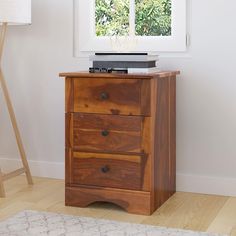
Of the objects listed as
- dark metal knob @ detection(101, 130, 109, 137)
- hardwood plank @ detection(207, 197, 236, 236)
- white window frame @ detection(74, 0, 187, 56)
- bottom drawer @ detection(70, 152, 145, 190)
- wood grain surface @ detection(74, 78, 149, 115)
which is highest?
white window frame @ detection(74, 0, 187, 56)

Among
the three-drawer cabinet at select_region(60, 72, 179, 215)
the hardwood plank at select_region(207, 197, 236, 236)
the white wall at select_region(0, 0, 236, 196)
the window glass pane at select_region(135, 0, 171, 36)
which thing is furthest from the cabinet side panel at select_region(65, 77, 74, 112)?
the hardwood plank at select_region(207, 197, 236, 236)

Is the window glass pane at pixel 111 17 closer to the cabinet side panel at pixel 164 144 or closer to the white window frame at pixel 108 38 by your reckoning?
the white window frame at pixel 108 38

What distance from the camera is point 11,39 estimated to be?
11.8 ft

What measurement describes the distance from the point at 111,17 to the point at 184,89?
0.68 meters

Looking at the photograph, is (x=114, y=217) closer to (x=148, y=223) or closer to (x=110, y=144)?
(x=148, y=223)

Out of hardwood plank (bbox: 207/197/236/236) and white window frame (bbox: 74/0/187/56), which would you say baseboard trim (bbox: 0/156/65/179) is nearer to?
white window frame (bbox: 74/0/187/56)

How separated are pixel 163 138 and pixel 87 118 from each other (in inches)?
17.2

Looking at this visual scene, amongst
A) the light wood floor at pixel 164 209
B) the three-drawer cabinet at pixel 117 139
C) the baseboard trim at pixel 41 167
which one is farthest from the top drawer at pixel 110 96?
the baseboard trim at pixel 41 167

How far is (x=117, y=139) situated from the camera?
280 centimetres

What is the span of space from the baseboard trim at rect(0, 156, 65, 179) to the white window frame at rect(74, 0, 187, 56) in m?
0.76

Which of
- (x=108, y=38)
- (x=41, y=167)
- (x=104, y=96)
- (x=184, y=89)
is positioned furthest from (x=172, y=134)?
(x=41, y=167)

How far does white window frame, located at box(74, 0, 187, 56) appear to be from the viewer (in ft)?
10.4

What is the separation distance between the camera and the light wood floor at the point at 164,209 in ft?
8.64

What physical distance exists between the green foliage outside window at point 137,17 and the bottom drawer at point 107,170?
903 mm
